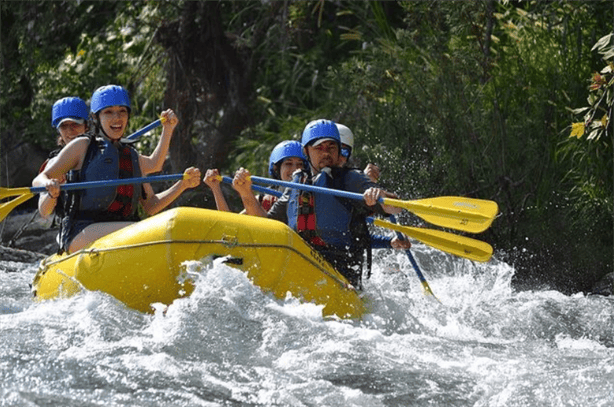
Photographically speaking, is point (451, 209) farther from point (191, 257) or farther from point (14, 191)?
point (14, 191)

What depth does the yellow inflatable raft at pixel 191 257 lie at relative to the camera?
20.3 feet

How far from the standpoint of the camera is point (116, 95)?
7168 mm

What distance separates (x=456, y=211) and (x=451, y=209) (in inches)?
1.2

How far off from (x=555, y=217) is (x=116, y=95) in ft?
11.3

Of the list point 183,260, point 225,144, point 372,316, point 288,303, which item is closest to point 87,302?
point 183,260

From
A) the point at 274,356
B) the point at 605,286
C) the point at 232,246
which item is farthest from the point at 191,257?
the point at 605,286

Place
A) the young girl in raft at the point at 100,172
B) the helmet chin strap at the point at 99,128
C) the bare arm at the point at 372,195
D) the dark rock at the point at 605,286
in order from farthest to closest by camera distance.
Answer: the dark rock at the point at 605,286, the helmet chin strap at the point at 99,128, the young girl in raft at the point at 100,172, the bare arm at the point at 372,195

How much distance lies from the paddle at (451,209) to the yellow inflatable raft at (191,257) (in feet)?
1.71

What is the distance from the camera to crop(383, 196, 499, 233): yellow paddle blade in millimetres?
6762

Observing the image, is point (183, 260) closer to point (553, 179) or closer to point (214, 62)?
point (553, 179)

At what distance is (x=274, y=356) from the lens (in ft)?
18.6

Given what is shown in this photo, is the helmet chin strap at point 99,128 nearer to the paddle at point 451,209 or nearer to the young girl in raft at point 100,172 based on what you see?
the young girl in raft at point 100,172

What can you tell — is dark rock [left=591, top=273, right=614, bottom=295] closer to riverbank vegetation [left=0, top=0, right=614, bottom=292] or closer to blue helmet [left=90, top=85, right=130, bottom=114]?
riverbank vegetation [left=0, top=0, right=614, bottom=292]

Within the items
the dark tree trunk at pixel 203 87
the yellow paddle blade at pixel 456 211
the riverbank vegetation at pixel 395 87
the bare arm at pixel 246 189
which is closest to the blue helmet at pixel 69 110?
the bare arm at pixel 246 189
